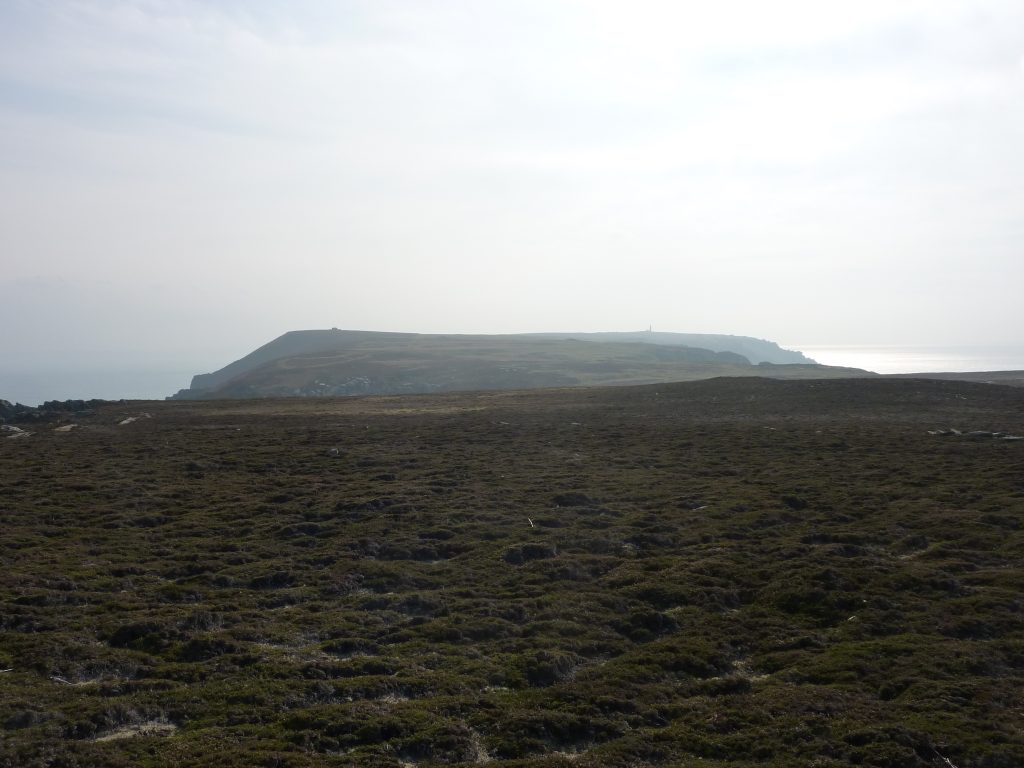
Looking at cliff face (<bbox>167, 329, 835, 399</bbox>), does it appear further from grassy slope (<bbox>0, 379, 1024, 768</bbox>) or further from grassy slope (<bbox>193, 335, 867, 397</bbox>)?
grassy slope (<bbox>0, 379, 1024, 768</bbox>)

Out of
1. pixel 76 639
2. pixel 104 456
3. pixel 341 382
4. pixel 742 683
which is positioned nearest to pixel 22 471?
pixel 104 456

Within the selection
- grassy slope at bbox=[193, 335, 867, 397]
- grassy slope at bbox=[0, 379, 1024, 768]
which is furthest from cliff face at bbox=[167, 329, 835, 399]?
grassy slope at bbox=[0, 379, 1024, 768]

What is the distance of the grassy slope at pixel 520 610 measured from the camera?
1017 cm

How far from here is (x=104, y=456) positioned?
1420 inches

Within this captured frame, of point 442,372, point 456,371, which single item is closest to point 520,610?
point 442,372

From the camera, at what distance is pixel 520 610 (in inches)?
607

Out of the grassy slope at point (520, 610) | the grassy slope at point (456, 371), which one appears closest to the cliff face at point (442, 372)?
the grassy slope at point (456, 371)

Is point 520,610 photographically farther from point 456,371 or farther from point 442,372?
point 456,371

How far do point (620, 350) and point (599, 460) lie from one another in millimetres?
158590

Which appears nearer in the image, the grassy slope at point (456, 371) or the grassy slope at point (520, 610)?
the grassy slope at point (520, 610)

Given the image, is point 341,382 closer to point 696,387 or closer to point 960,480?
point 696,387

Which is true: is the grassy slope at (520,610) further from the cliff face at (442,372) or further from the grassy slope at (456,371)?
the cliff face at (442,372)

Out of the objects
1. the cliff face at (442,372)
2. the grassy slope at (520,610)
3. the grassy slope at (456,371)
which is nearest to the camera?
the grassy slope at (520,610)

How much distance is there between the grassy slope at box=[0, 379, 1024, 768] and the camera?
400 inches
